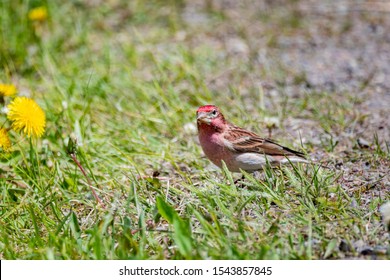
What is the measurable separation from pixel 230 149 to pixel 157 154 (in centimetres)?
66

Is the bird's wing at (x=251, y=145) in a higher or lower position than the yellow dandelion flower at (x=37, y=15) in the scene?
lower

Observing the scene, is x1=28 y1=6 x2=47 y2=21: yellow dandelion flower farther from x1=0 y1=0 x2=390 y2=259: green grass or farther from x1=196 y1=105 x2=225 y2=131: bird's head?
x1=196 y1=105 x2=225 y2=131: bird's head

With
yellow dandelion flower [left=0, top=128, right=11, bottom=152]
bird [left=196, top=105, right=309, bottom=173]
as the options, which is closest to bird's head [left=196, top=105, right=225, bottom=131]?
bird [left=196, top=105, right=309, bottom=173]

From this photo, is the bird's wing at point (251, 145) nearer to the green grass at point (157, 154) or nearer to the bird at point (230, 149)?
the bird at point (230, 149)

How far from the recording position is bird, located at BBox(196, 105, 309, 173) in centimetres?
495

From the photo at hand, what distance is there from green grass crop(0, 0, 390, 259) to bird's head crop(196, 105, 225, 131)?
362 mm

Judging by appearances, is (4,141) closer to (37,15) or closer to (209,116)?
(209,116)

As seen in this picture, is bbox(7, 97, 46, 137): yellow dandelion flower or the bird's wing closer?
bbox(7, 97, 46, 137): yellow dandelion flower

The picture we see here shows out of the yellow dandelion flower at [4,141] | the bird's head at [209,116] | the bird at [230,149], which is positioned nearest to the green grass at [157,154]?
the bird at [230,149]

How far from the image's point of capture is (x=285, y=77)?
23.1 feet

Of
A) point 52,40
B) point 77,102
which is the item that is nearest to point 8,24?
point 52,40

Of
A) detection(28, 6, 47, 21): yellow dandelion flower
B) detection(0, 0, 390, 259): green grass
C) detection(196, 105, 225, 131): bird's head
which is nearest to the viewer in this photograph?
detection(0, 0, 390, 259): green grass

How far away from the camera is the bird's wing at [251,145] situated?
5000 millimetres

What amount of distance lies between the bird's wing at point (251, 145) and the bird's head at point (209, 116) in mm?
121
